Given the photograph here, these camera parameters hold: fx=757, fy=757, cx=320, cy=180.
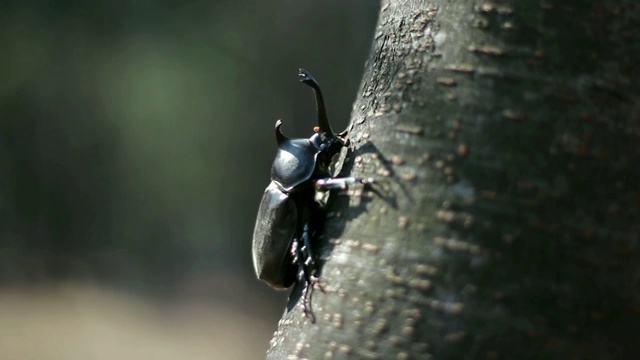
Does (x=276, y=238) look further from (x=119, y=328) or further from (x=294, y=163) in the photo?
(x=119, y=328)

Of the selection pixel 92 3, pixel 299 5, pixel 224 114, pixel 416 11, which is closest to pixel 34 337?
pixel 224 114

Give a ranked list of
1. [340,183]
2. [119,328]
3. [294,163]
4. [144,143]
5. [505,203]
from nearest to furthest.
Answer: [505,203] → [340,183] → [294,163] → [119,328] → [144,143]

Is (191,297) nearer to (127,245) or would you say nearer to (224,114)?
(127,245)

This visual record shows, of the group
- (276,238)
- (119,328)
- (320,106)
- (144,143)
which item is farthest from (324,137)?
(144,143)

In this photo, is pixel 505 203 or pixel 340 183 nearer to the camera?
pixel 505 203

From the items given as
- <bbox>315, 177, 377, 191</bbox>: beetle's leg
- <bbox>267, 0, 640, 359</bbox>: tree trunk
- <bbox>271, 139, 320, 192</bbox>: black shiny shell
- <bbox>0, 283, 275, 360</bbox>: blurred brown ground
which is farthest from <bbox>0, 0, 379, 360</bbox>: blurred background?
<bbox>267, 0, 640, 359</bbox>: tree trunk

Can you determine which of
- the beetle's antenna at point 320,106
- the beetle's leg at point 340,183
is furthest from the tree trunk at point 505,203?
the beetle's antenna at point 320,106

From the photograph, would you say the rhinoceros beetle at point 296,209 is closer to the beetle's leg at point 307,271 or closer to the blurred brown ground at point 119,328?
the beetle's leg at point 307,271
